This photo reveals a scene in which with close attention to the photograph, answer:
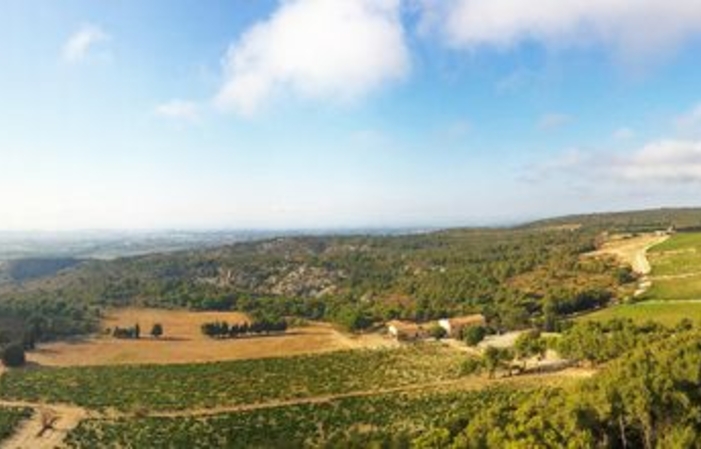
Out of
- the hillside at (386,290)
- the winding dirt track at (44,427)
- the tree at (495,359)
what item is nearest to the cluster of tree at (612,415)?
the tree at (495,359)

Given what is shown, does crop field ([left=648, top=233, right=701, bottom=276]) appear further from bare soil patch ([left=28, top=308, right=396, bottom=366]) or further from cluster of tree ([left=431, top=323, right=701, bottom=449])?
cluster of tree ([left=431, top=323, right=701, bottom=449])

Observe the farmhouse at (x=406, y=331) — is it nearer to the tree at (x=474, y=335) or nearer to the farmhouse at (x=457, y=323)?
the farmhouse at (x=457, y=323)

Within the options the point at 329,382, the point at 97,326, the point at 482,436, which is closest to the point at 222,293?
the point at 97,326

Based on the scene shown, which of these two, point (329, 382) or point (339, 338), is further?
point (339, 338)

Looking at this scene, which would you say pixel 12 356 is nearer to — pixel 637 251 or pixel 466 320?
pixel 466 320

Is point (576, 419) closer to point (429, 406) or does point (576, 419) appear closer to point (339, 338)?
point (429, 406)

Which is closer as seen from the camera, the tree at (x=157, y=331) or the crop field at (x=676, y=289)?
the crop field at (x=676, y=289)

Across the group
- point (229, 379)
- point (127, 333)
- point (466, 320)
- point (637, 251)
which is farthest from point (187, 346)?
point (637, 251)
